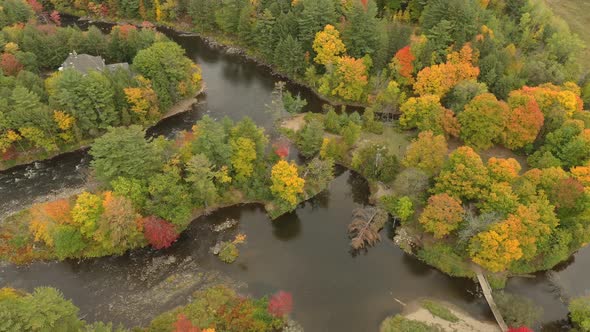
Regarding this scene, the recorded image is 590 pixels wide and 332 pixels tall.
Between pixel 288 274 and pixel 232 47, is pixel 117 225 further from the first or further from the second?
pixel 232 47

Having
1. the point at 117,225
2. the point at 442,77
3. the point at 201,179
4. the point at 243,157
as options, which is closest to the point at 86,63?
the point at 201,179

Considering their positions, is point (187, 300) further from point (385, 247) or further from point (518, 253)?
point (518, 253)

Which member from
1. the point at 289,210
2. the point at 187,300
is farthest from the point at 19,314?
the point at 289,210

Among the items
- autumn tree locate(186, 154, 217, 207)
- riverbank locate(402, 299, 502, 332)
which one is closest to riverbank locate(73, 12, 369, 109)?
autumn tree locate(186, 154, 217, 207)

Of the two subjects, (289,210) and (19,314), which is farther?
(289,210)

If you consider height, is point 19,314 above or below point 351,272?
above

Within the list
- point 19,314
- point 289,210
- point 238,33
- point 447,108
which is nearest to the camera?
point 19,314

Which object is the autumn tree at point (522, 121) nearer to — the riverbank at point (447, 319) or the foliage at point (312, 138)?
the foliage at point (312, 138)

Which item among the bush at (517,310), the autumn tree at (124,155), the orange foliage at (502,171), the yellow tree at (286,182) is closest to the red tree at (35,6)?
the autumn tree at (124,155)
